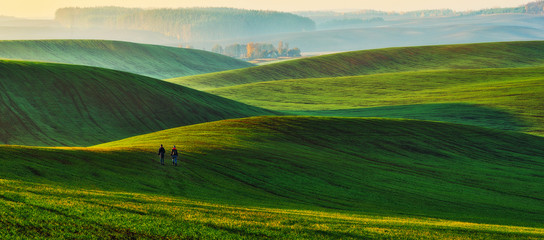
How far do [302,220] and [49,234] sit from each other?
29.8ft

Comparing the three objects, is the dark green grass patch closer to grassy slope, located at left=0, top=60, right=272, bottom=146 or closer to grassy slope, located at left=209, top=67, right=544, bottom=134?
grassy slope, located at left=209, top=67, right=544, bottom=134

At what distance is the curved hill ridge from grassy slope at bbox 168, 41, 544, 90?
9312 cm

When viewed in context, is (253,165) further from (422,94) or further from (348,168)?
(422,94)

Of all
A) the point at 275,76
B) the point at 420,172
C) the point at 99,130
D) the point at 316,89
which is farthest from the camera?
the point at 275,76

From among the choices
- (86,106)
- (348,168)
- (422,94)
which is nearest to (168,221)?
(348,168)

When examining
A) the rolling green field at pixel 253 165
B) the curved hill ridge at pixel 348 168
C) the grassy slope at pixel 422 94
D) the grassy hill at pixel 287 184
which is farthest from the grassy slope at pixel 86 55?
the grassy hill at pixel 287 184

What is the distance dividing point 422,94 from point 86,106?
6640 cm

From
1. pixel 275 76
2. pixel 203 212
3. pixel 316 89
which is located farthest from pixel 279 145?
pixel 275 76

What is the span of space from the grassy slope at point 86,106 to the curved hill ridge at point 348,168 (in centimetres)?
1515

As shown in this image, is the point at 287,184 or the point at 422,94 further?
the point at 422,94

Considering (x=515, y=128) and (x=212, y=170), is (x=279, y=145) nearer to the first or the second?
(x=212, y=170)

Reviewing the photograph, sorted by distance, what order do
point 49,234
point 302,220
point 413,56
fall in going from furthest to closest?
point 413,56 < point 302,220 < point 49,234

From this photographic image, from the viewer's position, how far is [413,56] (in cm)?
16350

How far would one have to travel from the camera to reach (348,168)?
36.6m
